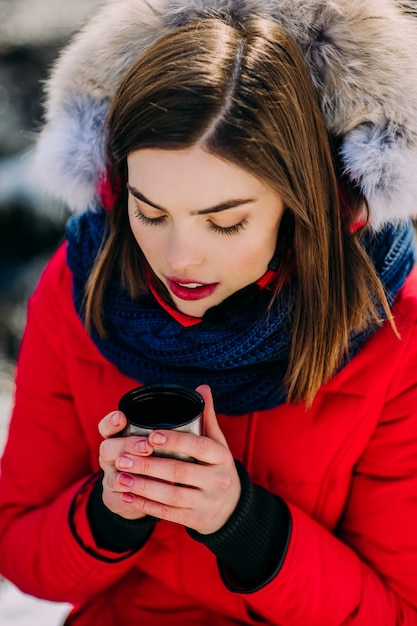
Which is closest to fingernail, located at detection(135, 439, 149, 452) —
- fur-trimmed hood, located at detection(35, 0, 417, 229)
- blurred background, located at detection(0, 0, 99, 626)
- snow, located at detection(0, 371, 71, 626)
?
fur-trimmed hood, located at detection(35, 0, 417, 229)

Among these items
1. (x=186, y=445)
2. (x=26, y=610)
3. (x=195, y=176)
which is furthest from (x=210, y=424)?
(x=26, y=610)

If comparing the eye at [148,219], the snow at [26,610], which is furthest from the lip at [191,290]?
the snow at [26,610]

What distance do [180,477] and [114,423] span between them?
6.5 inches

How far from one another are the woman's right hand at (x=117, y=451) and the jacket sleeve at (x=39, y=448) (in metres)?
0.38

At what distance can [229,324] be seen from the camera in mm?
1903

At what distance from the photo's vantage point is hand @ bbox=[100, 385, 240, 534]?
160cm

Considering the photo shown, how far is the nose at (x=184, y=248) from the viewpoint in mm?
1720

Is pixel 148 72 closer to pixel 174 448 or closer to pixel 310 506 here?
pixel 174 448

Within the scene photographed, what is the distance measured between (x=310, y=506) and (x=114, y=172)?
0.91 metres

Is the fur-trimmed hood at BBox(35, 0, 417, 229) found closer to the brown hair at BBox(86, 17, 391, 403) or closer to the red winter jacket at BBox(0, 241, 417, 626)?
the brown hair at BBox(86, 17, 391, 403)

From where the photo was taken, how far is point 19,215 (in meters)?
5.38

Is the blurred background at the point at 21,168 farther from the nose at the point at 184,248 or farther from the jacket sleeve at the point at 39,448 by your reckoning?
the nose at the point at 184,248

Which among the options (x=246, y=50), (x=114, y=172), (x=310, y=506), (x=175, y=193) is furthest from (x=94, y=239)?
(x=310, y=506)

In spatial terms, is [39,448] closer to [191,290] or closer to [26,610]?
[191,290]
